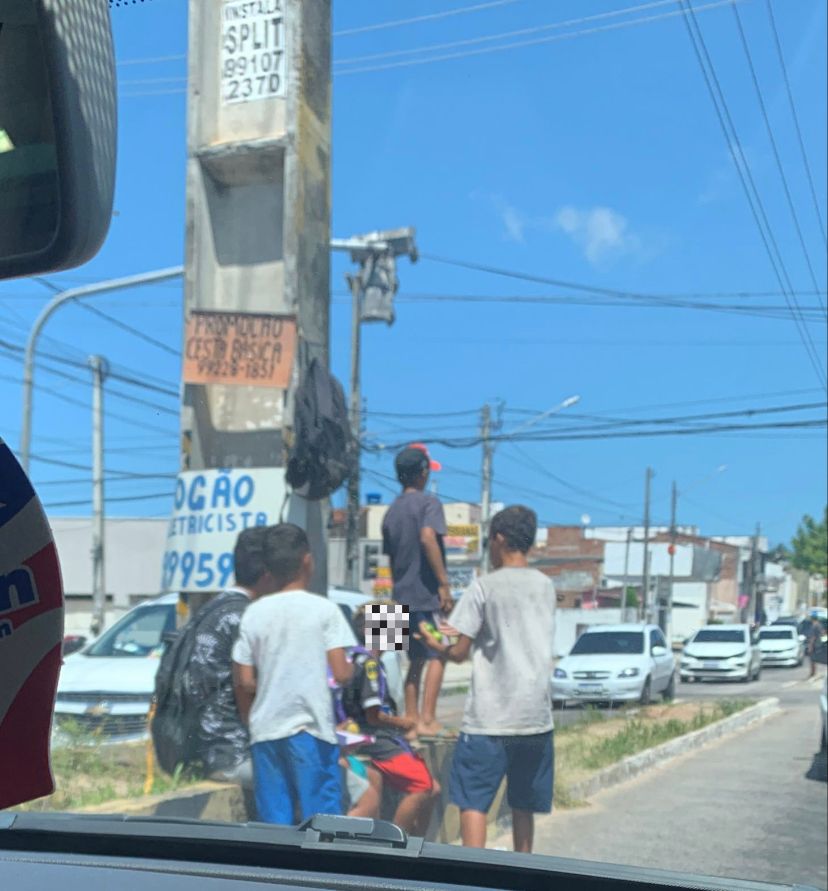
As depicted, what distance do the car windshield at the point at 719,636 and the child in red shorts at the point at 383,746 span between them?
23896mm

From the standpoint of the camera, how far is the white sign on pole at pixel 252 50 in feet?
16.2

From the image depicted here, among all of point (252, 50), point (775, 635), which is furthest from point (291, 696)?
point (775, 635)

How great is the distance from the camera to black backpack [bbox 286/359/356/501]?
6.08m

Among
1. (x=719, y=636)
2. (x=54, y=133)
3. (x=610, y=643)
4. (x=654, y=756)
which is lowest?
(x=719, y=636)

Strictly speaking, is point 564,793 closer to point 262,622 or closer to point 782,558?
point 262,622

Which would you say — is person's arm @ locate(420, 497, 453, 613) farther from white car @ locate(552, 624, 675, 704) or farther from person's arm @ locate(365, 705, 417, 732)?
white car @ locate(552, 624, 675, 704)

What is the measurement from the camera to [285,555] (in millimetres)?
4738

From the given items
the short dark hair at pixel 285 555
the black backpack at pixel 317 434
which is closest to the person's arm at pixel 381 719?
the short dark hair at pixel 285 555

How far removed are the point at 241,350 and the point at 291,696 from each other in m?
2.13

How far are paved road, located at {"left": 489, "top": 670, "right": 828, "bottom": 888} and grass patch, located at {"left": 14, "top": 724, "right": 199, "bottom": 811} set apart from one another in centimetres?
193

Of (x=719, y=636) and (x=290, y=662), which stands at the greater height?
(x=290, y=662)

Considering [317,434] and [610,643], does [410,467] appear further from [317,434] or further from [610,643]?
[610,643]

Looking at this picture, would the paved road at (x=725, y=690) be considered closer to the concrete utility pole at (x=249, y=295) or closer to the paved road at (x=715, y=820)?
the paved road at (x=715, y=820)

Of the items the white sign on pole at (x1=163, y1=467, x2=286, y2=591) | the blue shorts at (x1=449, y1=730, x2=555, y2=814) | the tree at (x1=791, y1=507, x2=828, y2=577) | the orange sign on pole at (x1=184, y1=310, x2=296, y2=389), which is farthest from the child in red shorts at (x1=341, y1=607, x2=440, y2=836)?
the tree at (x1=791, y1=507, x2=828, y2=577)
